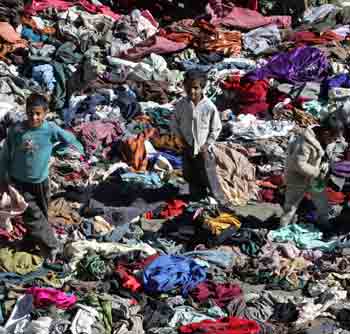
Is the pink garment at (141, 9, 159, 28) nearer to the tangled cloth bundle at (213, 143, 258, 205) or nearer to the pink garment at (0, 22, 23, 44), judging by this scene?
the pink garment at (0, 22, 23, 44)

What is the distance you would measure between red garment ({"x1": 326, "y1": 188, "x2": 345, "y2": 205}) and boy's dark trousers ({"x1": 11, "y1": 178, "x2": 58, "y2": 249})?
339cm

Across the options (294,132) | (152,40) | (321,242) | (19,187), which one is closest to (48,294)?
(19,187)

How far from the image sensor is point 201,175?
1025 centimetres

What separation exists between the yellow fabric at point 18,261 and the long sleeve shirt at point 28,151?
0.75 m

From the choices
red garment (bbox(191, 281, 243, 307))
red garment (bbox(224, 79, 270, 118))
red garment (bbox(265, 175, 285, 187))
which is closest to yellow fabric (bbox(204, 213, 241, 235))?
red garment (bbox(191, 281, 243, 307))

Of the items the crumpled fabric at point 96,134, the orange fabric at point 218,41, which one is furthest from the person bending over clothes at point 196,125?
the orange fabric at point 218,41

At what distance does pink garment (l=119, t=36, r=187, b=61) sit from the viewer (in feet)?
48.7

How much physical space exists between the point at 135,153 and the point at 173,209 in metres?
1.54

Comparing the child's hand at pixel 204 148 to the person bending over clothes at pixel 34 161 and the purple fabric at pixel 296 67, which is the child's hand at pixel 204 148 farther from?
the purple fabric at pixel 296 67

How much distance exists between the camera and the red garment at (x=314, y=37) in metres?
15.0

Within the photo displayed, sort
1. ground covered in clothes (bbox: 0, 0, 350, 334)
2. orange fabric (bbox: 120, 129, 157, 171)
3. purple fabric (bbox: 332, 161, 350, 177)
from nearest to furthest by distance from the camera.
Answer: ground covered in clothes (bbox: 0, 0, 350, 334), purple fabric (bbox: 332, 161, 350, 177), orange fabric (bbox: 120, 129, 157, 171)

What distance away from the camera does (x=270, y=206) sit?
10555 millimetres

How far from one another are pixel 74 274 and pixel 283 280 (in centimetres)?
197

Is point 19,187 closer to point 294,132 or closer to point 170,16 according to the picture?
point 294,132
